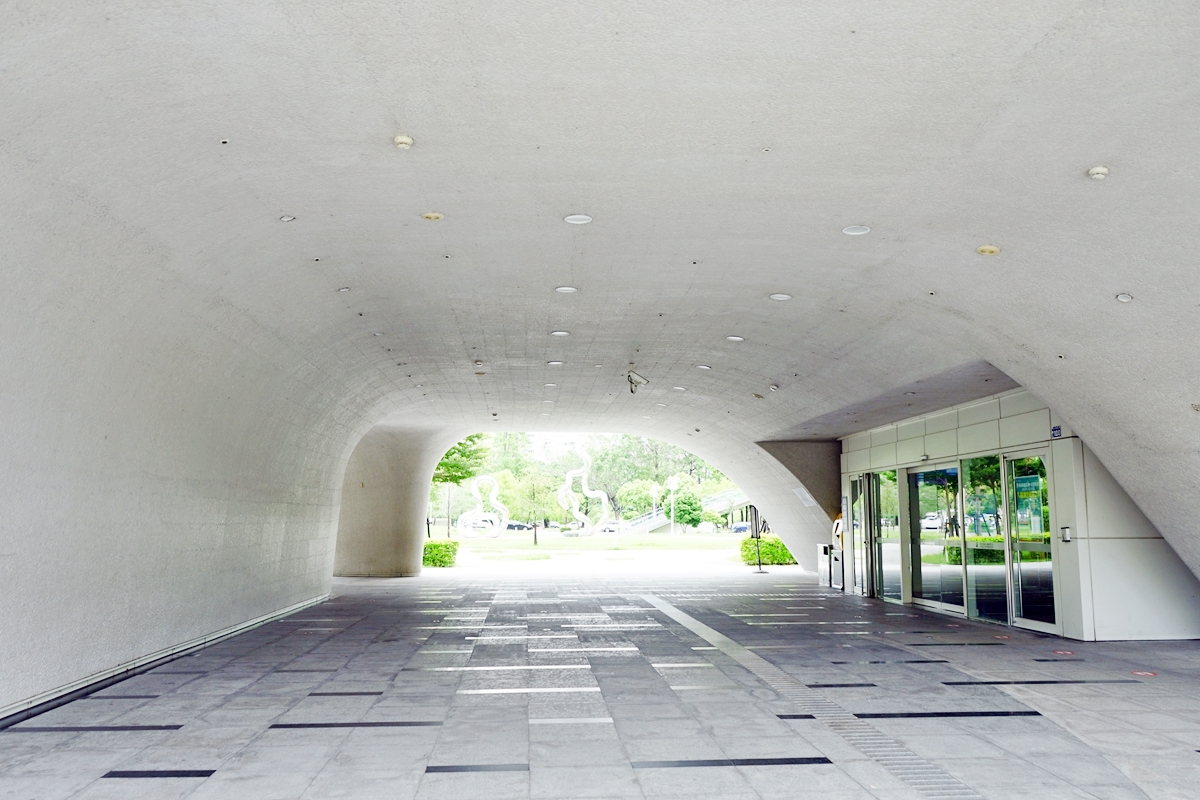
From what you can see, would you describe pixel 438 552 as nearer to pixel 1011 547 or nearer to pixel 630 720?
pixel 1011 547

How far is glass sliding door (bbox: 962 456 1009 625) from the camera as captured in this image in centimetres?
1227

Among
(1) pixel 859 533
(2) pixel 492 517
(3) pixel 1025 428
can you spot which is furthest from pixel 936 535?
(2) pixel 492 517

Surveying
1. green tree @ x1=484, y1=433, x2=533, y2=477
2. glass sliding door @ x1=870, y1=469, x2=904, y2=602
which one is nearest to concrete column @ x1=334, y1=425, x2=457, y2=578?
glass sliding door @ x1=870, y1=469, x2=904, y2=602

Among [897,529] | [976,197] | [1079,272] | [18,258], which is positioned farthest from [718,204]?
[897,529]

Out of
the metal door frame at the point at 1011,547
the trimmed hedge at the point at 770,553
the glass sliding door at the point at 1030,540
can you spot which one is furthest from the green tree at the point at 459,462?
the glass sliding door at the point at 1030,540

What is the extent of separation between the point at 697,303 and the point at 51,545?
6278 mm

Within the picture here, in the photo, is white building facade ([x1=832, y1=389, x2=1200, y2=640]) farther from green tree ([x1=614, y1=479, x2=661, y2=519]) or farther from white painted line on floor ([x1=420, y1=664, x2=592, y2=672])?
green tree ([x1=614, y1=479, x2=661, y2=519])

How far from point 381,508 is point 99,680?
1538 centimetres

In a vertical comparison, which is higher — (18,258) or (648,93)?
(648,93)

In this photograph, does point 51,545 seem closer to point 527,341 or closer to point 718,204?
point 718,204

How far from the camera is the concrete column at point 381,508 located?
22469 millimetres

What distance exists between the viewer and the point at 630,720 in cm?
639

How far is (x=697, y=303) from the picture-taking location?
382 inches

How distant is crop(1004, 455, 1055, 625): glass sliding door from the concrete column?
14.1m
